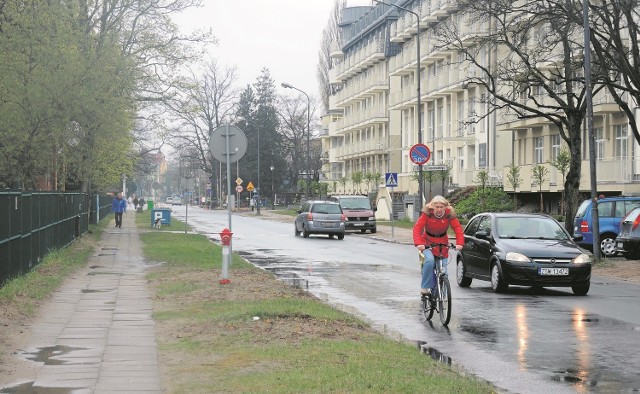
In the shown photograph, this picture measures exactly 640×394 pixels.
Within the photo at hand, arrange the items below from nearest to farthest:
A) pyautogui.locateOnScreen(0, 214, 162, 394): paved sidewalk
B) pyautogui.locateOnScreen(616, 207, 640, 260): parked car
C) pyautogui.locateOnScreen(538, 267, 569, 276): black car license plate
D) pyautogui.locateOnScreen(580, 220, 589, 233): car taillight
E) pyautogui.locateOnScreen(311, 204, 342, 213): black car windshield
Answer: pyautogui.locateOnScreen(0, 214, 162, 394): paved sidewalk, pyautogui.locateOnScreen(538, 267, 569, 276): black car license plate, pyautogui.locateOnScreen(616, 207, 640, 260): parked car, pyautogui.locateOnScreen(580, 220, 589, 233): car taillight, pyautogui.locateOnScreen(311, 204, 342, 213): black car windshield

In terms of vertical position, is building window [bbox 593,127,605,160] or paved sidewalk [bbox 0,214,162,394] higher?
building window [bbox 593,127,605,160]

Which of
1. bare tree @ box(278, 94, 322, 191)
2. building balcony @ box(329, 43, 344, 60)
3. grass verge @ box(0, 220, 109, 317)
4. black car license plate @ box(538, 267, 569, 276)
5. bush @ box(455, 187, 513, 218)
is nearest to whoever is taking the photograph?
grass verge @ box(0, 220, 109, 317)

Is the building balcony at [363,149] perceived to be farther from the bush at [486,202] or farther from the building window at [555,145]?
the building window at [555,145]

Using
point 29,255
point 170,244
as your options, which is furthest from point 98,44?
point 29,255

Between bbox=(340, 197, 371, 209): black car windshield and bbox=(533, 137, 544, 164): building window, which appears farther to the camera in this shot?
bbox=(533, 137, 544, 164): building window

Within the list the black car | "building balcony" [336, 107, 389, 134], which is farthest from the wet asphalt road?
"building balcony" [336, 107, 389, 134]

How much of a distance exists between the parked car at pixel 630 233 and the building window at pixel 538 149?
29390 millimetres

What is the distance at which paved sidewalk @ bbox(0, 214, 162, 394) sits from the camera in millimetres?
8617

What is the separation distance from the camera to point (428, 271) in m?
14.1

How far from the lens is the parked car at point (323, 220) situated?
147 ft

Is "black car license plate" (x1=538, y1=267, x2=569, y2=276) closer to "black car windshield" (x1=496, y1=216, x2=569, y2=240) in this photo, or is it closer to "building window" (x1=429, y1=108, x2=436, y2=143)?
"black car windshield" (x1=496, y1=216, x2=569, y2=240)

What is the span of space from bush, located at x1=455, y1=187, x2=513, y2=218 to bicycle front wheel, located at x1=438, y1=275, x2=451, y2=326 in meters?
41.2

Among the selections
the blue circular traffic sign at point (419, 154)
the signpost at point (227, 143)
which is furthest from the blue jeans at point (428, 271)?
the blue circular traffic sign at point (419, 154)

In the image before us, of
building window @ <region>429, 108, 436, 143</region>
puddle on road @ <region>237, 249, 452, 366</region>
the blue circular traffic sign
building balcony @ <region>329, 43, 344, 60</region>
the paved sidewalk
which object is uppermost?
building balcony @ <region>329, 43, 344, 60</region>
